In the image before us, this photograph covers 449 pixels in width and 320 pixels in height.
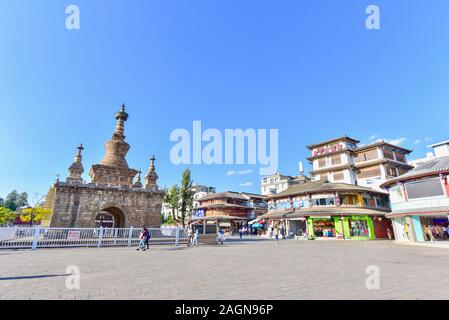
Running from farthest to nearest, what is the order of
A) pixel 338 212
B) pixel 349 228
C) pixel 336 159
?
pixel 336 159 → pixel 349 228 → pixel 338 212

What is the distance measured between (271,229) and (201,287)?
103 ft

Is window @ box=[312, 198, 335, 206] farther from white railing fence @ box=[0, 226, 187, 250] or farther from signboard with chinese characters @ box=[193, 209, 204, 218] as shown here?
signboard with chinese characters @ box=[193, 209, 204, 218]

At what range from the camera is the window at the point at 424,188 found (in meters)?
17.7

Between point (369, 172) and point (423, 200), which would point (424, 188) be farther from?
point (369, 172)

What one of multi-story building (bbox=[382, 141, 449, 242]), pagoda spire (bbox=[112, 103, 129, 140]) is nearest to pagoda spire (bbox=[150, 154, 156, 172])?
pagoda spire (bbox=[112, 103, 129, 140])

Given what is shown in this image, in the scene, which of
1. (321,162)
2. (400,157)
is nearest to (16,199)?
(321,162)

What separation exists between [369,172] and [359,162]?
2070mm

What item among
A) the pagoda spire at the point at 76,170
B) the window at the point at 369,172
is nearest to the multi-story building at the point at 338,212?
the window at the point at 369,172

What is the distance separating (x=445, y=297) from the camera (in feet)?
14.8

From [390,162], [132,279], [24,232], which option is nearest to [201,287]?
[132,279]

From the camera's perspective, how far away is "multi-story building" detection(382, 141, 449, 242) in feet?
56.9

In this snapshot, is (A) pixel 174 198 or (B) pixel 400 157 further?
(A) pixel 174 198

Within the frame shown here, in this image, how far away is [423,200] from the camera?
60.6 ft
